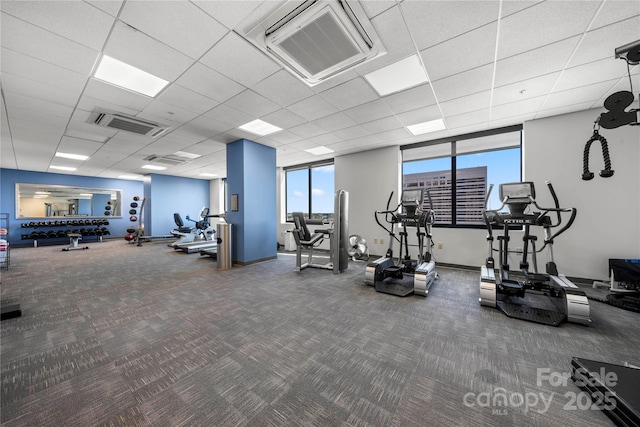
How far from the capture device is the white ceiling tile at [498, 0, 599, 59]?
194 centimetres

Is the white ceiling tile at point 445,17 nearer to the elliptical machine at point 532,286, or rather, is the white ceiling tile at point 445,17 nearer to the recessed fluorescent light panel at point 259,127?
the elliptical machine at point 532,286

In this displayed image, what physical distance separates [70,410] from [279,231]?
731cm

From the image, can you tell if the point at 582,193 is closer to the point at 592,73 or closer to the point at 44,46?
the point at 592,73

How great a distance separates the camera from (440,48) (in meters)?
2.44

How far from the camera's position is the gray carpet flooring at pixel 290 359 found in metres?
1.38

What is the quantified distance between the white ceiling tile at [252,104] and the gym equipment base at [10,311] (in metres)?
3.68

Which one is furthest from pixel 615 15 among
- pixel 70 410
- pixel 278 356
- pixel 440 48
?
pixel 70 410

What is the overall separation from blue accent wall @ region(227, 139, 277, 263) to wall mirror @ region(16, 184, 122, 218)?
29.3 ft

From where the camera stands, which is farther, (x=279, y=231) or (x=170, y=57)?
(x=279, y=231)

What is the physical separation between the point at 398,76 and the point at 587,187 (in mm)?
3929

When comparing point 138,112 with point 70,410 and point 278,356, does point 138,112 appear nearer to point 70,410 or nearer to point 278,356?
point 70,410

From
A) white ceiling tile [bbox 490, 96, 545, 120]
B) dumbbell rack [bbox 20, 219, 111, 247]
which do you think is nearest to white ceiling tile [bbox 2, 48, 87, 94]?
white ceiling tile [bbox 490, 96, 545, 120]

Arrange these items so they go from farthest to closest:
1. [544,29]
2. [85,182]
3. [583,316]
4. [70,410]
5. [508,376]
A: [85,182], [583,316], [544,29], [508,376], [70,410]

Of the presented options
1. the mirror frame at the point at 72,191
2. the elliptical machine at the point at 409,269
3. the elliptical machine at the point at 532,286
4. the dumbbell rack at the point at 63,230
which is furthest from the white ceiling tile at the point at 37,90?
the mirror frame at the point at 72,191
